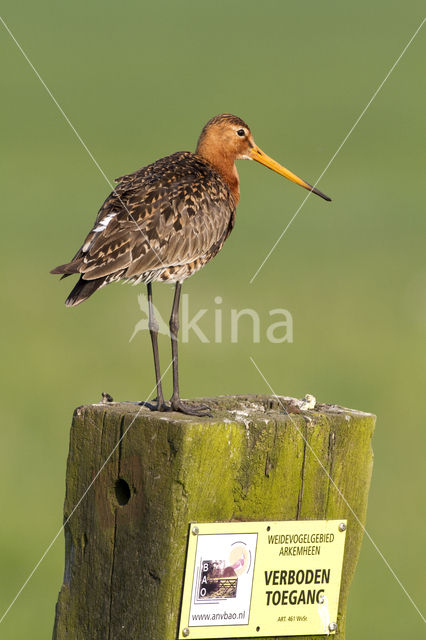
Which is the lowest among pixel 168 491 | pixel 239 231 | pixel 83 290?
pixel 168 491

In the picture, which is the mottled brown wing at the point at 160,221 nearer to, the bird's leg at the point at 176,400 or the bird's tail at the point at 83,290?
the bird's tail at the point at 83,290

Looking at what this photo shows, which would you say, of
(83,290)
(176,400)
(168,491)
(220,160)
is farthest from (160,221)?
(168,491)

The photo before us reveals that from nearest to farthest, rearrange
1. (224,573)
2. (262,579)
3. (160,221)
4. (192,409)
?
(224,573)
(262,579)
(192,409)
(160,221)

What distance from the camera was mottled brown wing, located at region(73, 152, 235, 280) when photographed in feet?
26.5

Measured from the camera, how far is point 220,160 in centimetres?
952

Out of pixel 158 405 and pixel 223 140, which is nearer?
pixel 158 405

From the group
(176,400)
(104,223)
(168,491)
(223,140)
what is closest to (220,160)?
(223,140)

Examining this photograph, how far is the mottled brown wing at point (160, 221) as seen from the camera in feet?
26.5

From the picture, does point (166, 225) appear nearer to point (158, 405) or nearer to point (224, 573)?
point (158, 405)

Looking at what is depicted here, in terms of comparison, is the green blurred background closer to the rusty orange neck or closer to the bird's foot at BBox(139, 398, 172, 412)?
the bird's foot at BBox(139, 398, 172, 412)

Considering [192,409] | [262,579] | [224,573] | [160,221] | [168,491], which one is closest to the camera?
[168,491]

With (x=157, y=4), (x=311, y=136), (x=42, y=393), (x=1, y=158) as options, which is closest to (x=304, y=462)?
(x=42, y=393)

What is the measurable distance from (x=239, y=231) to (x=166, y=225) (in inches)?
649

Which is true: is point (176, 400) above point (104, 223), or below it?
below
